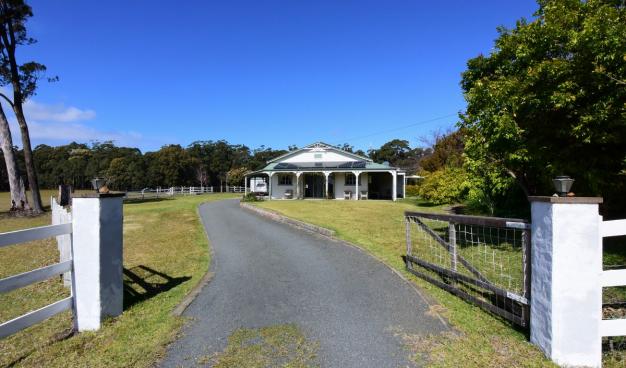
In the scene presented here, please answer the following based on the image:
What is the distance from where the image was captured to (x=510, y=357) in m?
3.41

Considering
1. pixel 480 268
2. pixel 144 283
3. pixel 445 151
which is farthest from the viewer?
pixel 445 151

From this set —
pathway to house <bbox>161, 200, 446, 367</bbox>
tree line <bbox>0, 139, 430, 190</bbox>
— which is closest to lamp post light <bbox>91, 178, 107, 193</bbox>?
pathway to house <bbox>161, 200, 446, 367</bbox>

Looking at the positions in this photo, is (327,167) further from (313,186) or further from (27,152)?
(27,152)

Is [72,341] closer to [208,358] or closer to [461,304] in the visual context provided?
[208,358]

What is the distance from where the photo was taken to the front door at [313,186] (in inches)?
1374

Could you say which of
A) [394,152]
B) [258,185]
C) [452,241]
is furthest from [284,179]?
[394,152]

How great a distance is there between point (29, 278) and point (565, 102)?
939 cm

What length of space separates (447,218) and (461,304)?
4.11ft

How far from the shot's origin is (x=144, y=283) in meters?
6.57

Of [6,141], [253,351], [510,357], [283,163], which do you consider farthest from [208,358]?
[283,163]

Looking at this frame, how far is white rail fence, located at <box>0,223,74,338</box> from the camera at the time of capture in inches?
143

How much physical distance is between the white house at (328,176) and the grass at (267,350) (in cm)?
2716

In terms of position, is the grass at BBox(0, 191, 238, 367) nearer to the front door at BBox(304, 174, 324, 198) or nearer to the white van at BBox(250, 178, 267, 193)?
the front door at BBox(304, 174, 324, 198)

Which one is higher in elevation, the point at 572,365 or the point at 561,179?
the point at 561,179
